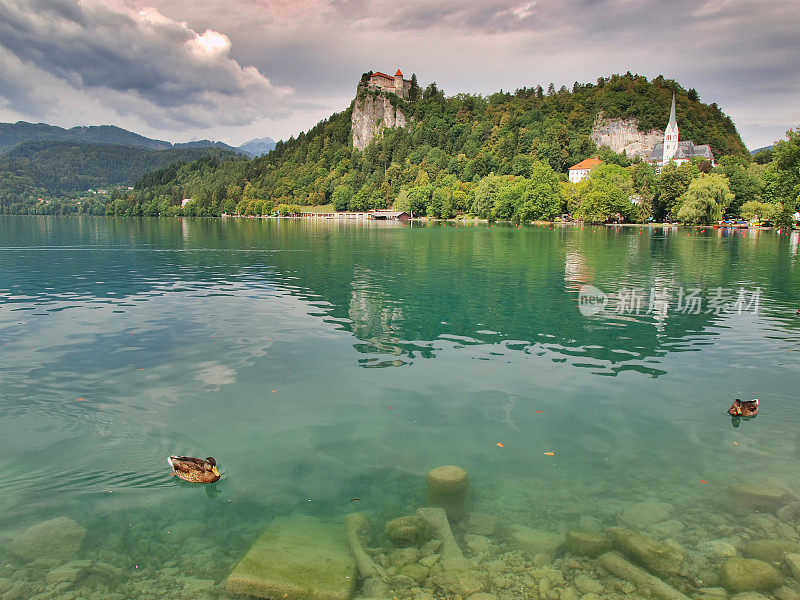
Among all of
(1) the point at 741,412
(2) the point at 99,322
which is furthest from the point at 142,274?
(1) the point at 741,412

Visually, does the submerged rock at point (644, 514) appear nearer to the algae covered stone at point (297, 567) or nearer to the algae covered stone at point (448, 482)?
the algae covered stone at point (448, 482)

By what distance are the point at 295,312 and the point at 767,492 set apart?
1977 cm

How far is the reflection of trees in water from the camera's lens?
19766 millimetres

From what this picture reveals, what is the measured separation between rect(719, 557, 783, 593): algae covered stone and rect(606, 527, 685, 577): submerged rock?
59 centimetres

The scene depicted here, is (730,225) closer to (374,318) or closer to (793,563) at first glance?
(374,318)

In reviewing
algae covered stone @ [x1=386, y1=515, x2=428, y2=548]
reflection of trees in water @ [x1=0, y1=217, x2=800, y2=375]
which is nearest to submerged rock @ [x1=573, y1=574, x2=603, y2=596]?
algae covered stone @ [x1=386, y1=515, x2=428, y2=548]

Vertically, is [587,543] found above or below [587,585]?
above

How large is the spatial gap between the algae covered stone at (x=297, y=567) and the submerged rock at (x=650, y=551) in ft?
13.6

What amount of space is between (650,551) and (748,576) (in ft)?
4.03

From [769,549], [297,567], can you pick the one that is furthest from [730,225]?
[297,567]

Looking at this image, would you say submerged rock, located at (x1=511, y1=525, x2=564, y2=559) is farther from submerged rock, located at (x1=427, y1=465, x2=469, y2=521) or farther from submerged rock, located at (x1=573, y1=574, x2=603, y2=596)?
submerged rock, located at (x1=427, y1=465, x2=469, y2=521)

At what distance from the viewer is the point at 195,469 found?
956 centimetres

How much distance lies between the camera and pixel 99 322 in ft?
72.7

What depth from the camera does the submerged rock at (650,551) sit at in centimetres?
745
